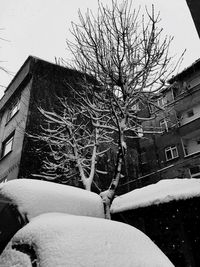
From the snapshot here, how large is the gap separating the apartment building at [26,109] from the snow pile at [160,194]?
6.25 metres

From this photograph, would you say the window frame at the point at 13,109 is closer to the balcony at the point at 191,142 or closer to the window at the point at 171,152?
the window at the point at 171,152

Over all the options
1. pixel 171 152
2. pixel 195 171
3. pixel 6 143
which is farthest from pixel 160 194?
pixel 171 152

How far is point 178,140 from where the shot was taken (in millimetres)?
20875

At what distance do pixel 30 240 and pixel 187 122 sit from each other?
2065 cm

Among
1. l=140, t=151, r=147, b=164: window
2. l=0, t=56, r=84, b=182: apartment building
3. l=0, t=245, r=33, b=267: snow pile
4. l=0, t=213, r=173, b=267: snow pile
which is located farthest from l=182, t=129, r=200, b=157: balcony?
l=0, t=245, r=33, b=267: snow pile

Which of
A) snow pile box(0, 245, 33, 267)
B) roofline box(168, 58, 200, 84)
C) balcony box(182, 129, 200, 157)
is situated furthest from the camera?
roofline box(168, 58, 200, 84)

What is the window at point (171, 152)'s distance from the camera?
2117 cm

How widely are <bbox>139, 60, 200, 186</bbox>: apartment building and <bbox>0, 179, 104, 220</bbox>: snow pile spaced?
15.8m

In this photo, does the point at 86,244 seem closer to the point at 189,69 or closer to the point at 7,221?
the point at 7,221

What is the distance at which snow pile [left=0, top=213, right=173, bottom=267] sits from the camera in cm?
201

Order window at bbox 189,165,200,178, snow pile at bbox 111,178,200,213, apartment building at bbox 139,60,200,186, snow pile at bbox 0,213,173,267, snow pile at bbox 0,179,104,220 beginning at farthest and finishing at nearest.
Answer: apartment building at bbox 139,60,200,186, window at bbox 189,165,200,178, snow pile at bbox 111,178,200,213, snow pile at bbox 0,179,104,220, snow pile at bbox 0,213,173,267

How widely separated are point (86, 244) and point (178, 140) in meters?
19.9

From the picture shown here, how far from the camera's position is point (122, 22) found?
786cm

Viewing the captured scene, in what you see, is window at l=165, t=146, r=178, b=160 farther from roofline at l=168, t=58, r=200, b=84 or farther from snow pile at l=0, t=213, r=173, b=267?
snow pile at l=0, t=213, r=173, b=267
